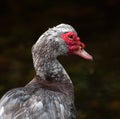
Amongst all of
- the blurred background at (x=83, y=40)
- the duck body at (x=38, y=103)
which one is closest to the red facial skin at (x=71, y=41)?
the duck body at (x=38, y=103)

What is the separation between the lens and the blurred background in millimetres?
10781

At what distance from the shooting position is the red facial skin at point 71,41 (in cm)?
812

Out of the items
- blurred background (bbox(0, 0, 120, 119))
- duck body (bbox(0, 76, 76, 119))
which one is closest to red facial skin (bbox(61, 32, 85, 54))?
duck body (bbox(0, 76, 76, 119))

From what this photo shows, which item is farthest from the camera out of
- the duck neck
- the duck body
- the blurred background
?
the blurred background

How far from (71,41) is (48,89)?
0.72 metres

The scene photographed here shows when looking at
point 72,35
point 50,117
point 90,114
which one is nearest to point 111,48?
point 90,114

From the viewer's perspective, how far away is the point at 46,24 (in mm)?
13453

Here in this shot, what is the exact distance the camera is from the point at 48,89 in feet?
25.8

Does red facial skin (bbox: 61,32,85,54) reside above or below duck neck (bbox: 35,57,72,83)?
above

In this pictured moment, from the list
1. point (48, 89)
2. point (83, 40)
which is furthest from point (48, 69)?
point (83, 40)

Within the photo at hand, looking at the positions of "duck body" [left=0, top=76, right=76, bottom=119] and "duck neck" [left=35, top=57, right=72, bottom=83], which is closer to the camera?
"duck body" [left=0, top=76, right=76, bottom=119]

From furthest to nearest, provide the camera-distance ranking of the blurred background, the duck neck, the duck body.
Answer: the blurred background, the duck neck, the duck body

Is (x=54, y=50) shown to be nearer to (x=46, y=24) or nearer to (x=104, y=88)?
(x=104, y=88)

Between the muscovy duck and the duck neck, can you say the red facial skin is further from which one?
the duck neck
